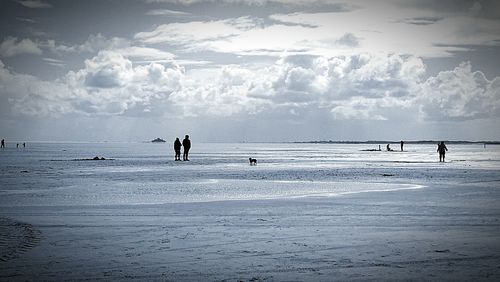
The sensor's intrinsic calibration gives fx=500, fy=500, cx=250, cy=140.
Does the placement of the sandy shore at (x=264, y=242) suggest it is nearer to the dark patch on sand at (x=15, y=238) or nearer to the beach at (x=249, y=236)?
the beach at (x=249, y=236)

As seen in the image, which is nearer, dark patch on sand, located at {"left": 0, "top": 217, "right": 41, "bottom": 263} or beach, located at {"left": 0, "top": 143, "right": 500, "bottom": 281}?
beach, located at {"left": 0, "top": 143, "right": 500, "bottom": 281}

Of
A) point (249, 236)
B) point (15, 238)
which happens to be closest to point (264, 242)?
point (249, 236)

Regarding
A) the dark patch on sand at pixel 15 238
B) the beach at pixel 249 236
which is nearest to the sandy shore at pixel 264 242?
the beach at pixel 249 236

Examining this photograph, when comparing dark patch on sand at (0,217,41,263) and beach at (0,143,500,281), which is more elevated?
dark patch on sand at (0,217,41,263)

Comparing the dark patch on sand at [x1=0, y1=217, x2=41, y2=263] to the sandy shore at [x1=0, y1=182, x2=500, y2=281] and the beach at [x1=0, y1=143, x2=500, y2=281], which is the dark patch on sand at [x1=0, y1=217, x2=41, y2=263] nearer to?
the beach at [x1=0, y1=143, x2=500, y2=281]

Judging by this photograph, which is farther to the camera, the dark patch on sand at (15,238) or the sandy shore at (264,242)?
the dark patch on sand at (15,238)

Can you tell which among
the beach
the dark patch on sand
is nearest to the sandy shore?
the beach

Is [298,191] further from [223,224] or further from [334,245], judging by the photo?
[334,245]

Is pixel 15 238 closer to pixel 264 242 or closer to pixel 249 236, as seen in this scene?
pixel 249 236

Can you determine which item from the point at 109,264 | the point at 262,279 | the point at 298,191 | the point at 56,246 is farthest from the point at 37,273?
the point at 298,191

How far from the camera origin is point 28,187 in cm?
2209

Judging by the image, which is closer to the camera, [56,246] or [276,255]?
[276,255]

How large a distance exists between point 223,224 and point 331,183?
13.5 m

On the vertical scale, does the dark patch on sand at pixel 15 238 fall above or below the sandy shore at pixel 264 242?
above
